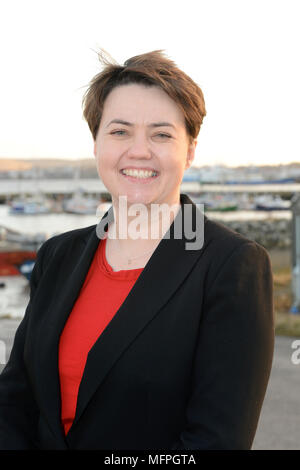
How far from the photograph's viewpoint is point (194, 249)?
4.44 feet

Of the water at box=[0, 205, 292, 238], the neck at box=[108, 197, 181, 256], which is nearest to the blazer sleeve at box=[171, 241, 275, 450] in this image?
the neck at box=[108, 197, 181, 256]

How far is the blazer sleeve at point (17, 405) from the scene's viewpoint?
1.46m

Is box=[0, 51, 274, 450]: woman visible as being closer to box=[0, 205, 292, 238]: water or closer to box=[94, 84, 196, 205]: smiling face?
box=[94, 84, 196, 205]: smiling face

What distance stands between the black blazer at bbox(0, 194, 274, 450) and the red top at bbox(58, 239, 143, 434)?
0.09 feet

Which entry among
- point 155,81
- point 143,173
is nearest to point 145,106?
point 155,81

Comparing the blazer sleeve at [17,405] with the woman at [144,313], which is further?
the blazer sleeve at [17,405]

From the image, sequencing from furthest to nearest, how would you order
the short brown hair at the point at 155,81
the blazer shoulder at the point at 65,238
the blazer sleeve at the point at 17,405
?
the blazer shoulder at the point at 65,238 → the blazer sleeve at the point at 17,405 → the short brown hair at the point at 155,81

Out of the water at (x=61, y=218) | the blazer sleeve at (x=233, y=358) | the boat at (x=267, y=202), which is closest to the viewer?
the blazer sleeve at (x=233, y=358)

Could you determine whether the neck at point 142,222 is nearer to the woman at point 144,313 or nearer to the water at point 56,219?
the woman at point 144,313

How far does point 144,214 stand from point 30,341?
1.66ft

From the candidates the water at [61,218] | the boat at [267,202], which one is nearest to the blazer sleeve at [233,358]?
the water at [61,218]

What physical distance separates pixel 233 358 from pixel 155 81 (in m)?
0.74

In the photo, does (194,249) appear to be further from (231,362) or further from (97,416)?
(97,416)

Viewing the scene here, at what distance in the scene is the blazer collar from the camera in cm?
126
